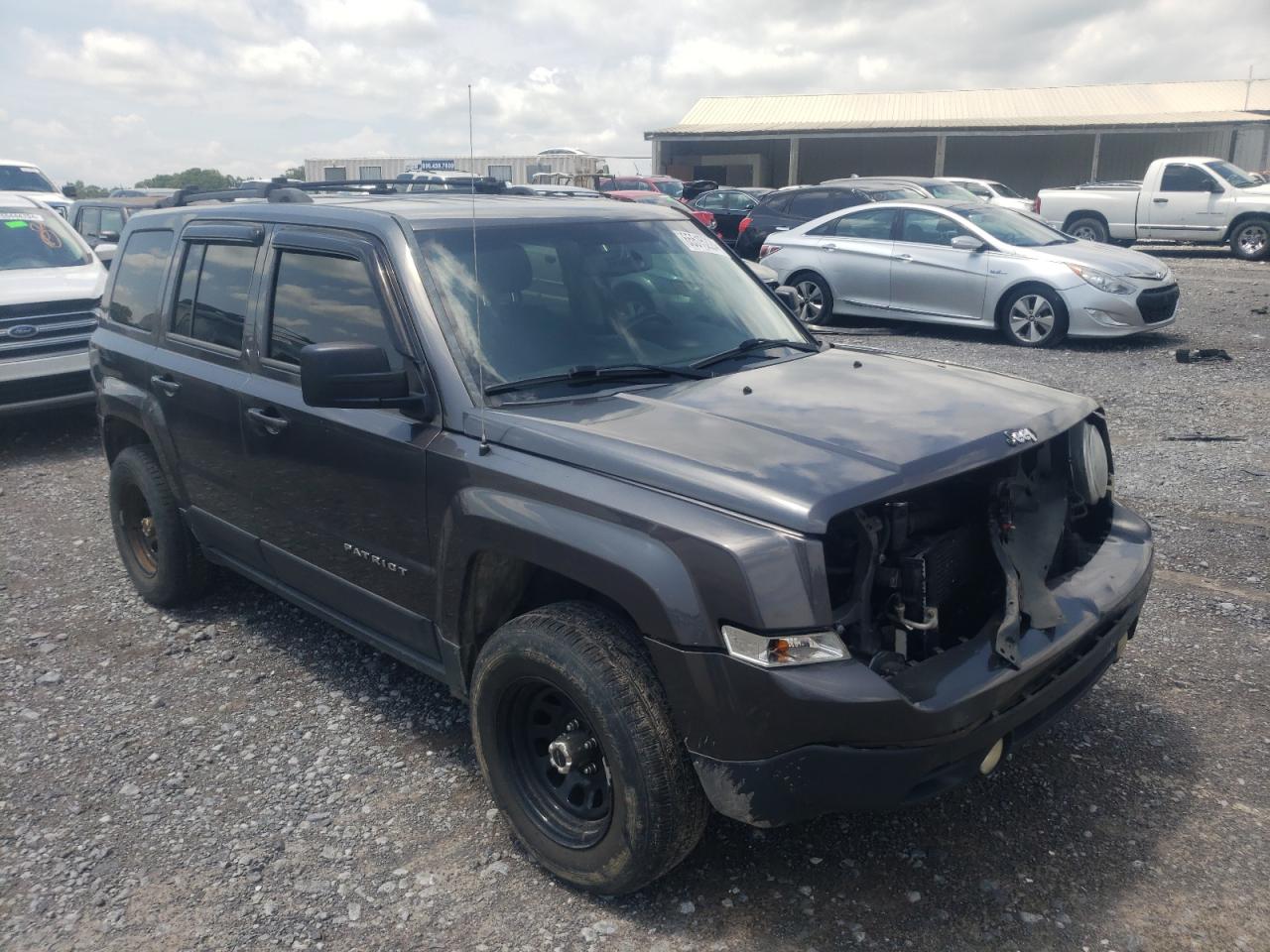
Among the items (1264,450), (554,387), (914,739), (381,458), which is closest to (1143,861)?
(914,739)

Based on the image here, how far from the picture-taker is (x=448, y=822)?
11.0 ft

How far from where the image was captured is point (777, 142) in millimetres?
41844

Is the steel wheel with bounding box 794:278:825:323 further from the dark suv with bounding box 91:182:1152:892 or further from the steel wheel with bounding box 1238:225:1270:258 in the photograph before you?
the steel wheel with bounding box 1238:225:1270:258

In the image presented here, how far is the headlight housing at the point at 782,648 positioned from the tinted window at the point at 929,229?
32.1 feet

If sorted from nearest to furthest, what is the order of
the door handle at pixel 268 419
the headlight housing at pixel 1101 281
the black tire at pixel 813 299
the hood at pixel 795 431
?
the hood at pixel 795 431 → the door handle at pixel 268 419 → the headlight housing at pixel 1101 281 → the black tire at pixel 813 299

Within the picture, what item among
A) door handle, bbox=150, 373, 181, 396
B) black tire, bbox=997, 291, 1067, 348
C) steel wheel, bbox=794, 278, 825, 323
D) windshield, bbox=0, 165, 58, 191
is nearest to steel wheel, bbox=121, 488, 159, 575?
door handle, bbox=150, 373, 181, 396

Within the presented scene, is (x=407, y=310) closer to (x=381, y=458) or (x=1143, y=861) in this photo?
(x=381, y=458)

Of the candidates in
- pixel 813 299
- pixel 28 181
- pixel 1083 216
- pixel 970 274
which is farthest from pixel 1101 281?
pixel 28 181

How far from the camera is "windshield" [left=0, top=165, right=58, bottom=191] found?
16281 mm

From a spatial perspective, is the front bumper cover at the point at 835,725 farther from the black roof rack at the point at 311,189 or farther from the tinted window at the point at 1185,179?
the tinted window at the point at 1185,179

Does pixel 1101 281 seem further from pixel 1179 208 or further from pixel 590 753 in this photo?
pixel 1179 208

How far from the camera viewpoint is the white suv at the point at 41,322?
7.94 meters

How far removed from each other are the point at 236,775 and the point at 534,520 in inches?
65.6

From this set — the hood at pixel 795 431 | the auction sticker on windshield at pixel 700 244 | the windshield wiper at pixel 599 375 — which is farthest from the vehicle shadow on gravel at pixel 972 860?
the auction sticker on windshield at pixel 700 244
